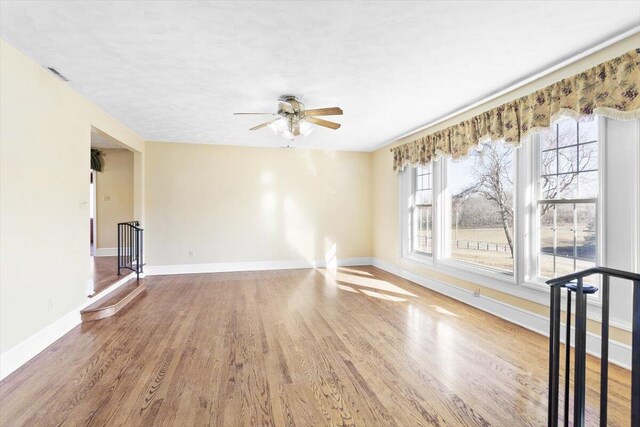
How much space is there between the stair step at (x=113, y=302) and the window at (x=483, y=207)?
4.91m

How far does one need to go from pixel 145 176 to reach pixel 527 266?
21.7ft

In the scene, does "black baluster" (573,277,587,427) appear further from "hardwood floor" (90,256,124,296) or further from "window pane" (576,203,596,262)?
"hardwood floor" (90,256,124,296)

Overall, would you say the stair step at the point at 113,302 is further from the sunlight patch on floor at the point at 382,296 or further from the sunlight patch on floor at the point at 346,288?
the sunlight patch on floor at the point at 382,296

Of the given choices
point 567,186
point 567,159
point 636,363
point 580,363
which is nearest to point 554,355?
point 580,363

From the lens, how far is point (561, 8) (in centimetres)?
215

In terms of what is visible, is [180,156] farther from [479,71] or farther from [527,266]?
[527,266]

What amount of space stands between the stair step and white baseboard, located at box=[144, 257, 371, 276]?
1079mm

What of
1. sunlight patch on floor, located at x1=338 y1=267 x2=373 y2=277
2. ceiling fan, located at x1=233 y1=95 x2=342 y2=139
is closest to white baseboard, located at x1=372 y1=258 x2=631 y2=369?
sunlight patch on floor, located at x1=338 y1=267 x2=373 y2=277

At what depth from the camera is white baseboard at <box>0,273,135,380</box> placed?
2.52m

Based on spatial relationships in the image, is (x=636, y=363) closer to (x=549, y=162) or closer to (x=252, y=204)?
(x=549, y=162)

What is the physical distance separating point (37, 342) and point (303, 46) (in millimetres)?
3719

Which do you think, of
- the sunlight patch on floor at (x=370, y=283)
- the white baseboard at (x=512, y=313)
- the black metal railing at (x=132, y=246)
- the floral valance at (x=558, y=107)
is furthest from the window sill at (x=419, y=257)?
the black metal railing at (x=132, y=246)

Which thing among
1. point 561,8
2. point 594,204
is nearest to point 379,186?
point 594,204

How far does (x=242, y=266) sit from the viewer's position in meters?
6.63
